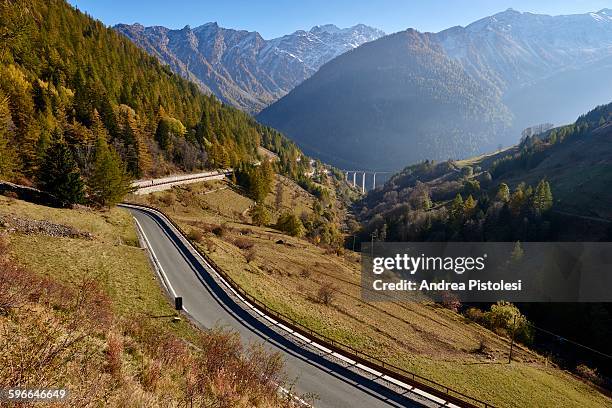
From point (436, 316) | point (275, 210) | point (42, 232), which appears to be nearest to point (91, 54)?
point (275, 210)

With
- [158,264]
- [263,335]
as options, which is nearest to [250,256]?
[158,264]

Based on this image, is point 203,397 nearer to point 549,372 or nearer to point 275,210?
A: point 549,372

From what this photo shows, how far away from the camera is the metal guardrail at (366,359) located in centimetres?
2034

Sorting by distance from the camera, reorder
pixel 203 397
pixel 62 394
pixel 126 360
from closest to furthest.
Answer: pixel 62 394
pixel 203 397
pixel 126 360

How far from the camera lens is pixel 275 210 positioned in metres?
110

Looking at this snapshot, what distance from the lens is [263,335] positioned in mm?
25922

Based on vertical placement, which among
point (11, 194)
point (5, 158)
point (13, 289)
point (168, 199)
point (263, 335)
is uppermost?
point (5, 158)

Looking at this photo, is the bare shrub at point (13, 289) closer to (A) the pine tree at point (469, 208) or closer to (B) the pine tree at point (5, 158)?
(B) the pine tree at point (5, 158)

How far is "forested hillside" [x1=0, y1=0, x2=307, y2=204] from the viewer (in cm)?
4722

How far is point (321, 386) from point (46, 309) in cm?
1446

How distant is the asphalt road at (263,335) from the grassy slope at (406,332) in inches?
159

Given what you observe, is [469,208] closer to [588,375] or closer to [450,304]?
[450,304]

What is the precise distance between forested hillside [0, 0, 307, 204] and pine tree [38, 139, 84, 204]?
4.7 inches

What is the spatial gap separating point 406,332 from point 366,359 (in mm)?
15392
